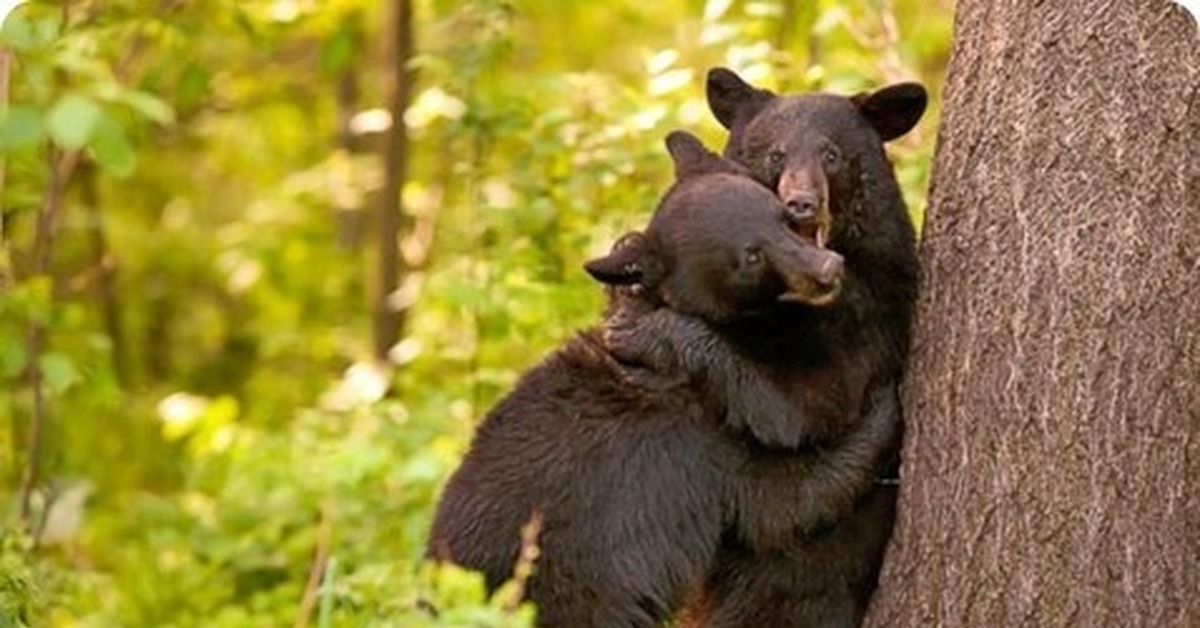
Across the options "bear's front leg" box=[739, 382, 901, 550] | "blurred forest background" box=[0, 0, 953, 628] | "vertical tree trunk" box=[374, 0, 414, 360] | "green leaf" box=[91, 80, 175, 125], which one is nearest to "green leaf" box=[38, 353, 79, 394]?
"blurred forest background" box=[0, 0, 953, 628]

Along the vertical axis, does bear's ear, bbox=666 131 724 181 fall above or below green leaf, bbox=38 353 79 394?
above

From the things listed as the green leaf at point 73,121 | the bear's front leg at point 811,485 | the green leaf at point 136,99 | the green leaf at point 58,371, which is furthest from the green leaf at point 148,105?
the bear's front leg at point 811,485

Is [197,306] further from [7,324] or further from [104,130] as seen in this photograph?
[104,130]

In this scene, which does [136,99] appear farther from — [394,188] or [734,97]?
[394,188]

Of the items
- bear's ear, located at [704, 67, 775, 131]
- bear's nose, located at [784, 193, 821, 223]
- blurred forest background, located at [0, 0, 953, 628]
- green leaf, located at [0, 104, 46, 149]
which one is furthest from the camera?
blurred forest background, located at [0, 0, 953, 628]

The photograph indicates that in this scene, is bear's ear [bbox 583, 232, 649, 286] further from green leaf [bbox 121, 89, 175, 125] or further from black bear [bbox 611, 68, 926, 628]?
green leaf [bbox 121, 89, 175, 125]

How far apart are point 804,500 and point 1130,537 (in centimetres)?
74

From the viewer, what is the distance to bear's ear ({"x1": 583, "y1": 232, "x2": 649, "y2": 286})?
17.6ft

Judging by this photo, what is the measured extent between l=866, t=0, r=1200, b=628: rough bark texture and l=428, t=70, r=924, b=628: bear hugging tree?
326mm

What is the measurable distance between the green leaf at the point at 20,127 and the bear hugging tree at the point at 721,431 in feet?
4.30

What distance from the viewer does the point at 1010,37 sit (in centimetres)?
498

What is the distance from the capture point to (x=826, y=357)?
17.1 feet

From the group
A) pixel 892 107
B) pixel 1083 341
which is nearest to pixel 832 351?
pixel 1083 341

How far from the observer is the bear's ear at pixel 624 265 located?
211 inches
